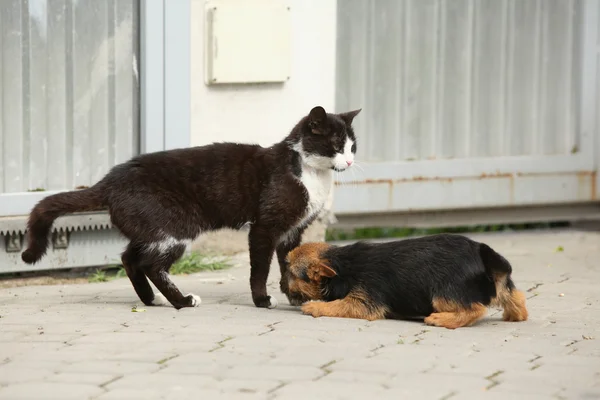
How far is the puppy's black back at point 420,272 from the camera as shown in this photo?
6176mm

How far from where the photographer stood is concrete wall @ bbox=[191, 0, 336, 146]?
8484 mm

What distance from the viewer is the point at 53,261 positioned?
26.4ft

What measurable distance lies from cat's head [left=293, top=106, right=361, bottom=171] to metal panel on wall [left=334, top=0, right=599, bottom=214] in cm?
233

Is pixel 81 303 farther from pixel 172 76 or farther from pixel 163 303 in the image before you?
pixel 172 76

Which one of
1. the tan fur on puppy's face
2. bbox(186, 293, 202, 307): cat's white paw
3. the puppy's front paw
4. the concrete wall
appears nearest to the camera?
the puppy's front paw

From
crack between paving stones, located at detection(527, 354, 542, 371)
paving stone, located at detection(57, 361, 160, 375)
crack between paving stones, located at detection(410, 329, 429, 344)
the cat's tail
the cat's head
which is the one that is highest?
the cat's head

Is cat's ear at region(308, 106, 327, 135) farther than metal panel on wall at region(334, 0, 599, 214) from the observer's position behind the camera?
No

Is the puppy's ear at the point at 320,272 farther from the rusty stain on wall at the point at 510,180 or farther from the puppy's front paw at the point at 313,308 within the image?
the rusty stain on wall at the point at 510,180

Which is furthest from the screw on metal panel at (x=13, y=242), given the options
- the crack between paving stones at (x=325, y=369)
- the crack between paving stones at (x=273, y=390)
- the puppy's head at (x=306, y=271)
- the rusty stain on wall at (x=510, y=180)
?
the crack between paving stones at (x=273, y=390)

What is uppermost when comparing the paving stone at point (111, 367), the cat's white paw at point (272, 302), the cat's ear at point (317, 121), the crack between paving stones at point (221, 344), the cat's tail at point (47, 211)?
the cat's ear at point (317, 121)

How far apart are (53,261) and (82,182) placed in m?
0.62

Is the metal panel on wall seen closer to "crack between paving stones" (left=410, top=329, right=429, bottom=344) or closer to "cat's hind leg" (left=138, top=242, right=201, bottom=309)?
"cat's hind leg" (left=138, top=242, right=201, bottom=309)

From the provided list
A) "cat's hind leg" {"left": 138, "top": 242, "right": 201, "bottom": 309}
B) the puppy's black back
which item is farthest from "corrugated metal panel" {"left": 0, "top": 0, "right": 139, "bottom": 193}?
the puppy's black back

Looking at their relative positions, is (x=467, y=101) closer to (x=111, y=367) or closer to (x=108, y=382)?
(x=111, y=367)
